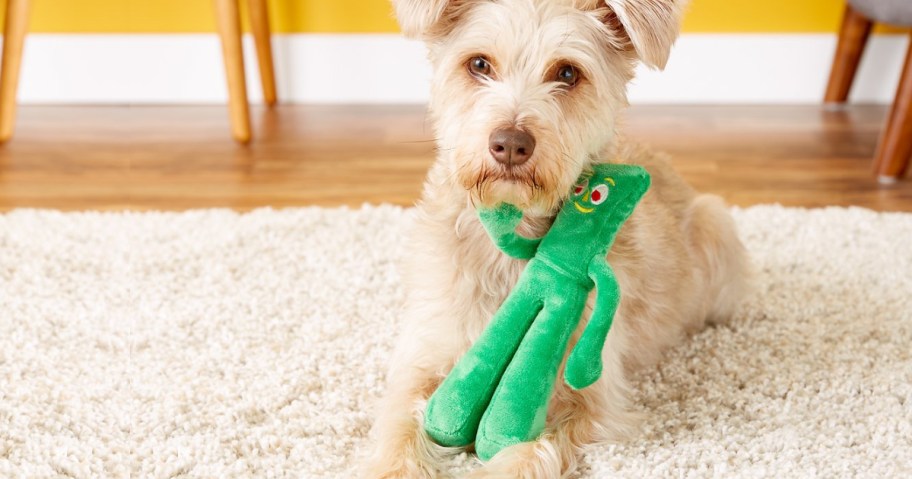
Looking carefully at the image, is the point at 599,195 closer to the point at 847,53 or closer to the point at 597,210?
the point at 597,210

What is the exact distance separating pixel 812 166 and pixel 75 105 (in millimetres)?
3346

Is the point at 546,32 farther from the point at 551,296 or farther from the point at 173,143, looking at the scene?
the point at 173,143

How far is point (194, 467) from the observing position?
1.86 meters

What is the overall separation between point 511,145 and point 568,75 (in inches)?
9.2

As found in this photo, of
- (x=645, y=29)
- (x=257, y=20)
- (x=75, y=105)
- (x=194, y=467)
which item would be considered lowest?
(x=75, y=105)

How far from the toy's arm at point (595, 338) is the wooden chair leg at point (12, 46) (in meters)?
2.84

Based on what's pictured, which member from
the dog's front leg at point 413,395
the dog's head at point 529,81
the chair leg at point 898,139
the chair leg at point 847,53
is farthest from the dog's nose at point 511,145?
the chair leg at point 847,53

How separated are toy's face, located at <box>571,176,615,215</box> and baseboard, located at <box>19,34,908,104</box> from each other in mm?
2784

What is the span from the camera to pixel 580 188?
6.14ft

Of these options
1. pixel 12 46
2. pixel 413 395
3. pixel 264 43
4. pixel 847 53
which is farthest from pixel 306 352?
pixel 847 53

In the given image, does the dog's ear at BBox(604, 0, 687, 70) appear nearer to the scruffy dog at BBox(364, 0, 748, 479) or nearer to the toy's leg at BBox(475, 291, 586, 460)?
the scruffy dog at BBox(364, 0, 748, 479)

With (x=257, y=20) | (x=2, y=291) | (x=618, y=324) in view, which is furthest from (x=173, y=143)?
(x=618, y=324)

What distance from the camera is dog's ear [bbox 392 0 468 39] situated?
1.84m

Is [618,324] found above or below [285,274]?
above
